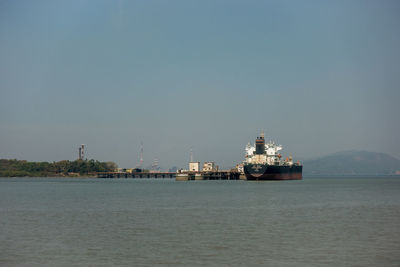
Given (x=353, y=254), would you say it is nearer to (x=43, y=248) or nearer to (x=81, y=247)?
(x=81, y=247)

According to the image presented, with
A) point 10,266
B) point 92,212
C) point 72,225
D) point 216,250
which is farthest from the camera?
point 92,212

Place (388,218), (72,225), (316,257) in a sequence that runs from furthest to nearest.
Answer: (388,218) < (72,225) < (316,257)

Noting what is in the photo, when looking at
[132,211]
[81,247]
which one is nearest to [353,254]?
[81,247]

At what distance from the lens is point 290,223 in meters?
51.8

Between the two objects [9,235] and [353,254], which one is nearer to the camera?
[353,254]

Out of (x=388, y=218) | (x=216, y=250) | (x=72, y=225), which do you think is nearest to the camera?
(x=216, y=250)

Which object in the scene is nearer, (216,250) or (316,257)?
(316,257)

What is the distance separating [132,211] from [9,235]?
24737 mm

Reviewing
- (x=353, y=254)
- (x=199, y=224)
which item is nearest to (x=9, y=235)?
(x=199, y=224)

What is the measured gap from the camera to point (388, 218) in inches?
2259

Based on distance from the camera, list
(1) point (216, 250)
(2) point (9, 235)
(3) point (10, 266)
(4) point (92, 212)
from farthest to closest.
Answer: (4) point (92, 212), (2) point (9, 235), (1) point (216, 250), (3) point (10, 266)

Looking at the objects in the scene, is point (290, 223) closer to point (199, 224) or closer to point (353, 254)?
point (199, 224)

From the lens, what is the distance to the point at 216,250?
35.7 metres

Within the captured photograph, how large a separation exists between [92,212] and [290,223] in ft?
89.7
